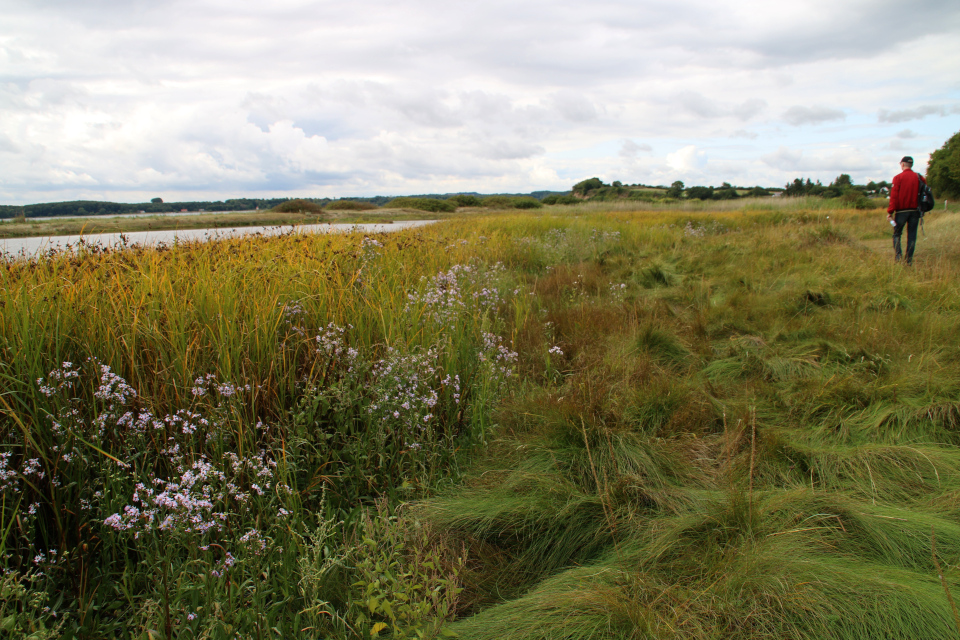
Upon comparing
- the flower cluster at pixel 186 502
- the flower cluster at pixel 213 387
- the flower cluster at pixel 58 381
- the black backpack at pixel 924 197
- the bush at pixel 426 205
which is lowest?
the flower cluster at pixel 186 502

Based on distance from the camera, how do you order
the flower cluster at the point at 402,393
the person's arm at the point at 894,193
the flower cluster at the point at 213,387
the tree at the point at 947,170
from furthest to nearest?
→ the tree at the point at 947,170, the person's arm at the point at 894,193, the flower cluster at the point at 402,393, the flower cluster at the point at 213,387

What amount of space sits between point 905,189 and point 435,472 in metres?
10.2

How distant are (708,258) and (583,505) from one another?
27.5ft

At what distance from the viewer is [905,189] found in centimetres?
821

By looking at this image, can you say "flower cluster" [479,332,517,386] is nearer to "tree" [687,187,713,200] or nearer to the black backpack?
the black backpack

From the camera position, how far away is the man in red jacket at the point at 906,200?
812 centimetres

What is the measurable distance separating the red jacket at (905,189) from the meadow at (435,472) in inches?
206

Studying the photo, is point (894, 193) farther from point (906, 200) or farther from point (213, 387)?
point (213, 387)

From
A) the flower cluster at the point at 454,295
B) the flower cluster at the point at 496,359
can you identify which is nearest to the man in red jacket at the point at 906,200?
the flower cluster at the point at 454,295

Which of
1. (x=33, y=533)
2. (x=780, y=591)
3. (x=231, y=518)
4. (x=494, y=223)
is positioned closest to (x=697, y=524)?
(x=780, y=591)

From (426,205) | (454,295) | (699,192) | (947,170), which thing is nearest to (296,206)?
(426,205)

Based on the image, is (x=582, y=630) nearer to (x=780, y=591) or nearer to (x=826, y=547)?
(x=780, y=591)

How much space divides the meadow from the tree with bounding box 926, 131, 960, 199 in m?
42.6

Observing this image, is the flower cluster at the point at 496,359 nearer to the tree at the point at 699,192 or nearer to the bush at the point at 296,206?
the bush at the point at 296,206
